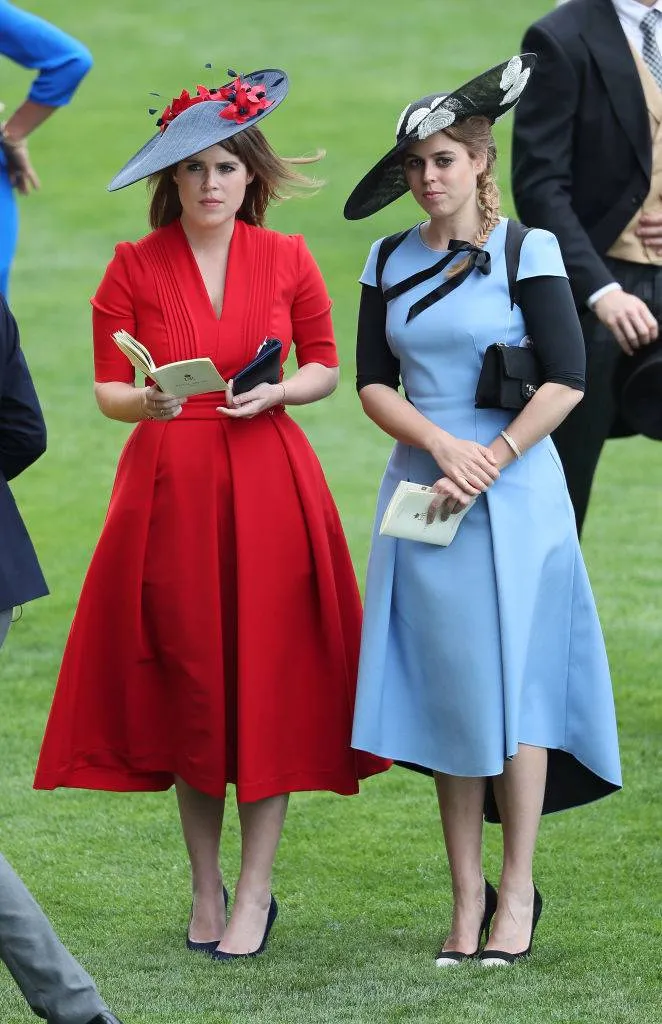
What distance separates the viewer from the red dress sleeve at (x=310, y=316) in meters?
4.39

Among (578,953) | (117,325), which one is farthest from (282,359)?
(578,953)

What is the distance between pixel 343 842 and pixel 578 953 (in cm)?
107

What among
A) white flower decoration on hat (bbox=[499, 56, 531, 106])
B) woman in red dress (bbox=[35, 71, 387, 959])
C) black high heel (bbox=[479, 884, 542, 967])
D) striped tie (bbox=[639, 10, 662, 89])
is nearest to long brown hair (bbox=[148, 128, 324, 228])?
woman in red dress (bbox=[35, 71, 387, 959])

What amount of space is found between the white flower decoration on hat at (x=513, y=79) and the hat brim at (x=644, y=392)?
1.15 meters

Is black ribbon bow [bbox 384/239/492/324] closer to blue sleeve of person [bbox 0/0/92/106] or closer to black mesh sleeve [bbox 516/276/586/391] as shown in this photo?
black mesh sleeve [bbox 516/276/586/391]

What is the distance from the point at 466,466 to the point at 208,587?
26.3 inches

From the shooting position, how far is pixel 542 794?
166 inches

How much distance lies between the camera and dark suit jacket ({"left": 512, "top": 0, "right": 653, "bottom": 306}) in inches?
197

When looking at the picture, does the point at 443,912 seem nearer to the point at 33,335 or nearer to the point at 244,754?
the point at 244,754

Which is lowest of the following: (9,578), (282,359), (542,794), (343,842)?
(343,842)

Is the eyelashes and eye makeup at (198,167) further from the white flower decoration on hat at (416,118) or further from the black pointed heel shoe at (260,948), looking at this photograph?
the black pointed heel shoe at (260,948)

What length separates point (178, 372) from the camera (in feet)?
13.0

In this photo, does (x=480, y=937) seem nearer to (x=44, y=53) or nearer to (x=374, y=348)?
(x=374, y=348)

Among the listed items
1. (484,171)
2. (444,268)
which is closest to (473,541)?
(444,268)
